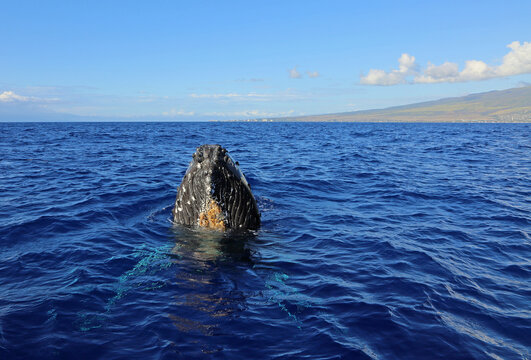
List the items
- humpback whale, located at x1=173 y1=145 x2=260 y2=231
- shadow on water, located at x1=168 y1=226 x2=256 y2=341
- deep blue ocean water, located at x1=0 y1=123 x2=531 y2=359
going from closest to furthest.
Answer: deep blue ocean water, located at x1=0 y1=123 x2=531 y2=359
shadow on water, located at x1=168 y1=226 x2=256 y2=341
humpback whale, located at x1=173 y1=145 x2=260 y2=231

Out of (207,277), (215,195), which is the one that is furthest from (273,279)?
(215,195)

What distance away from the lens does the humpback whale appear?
827 centimetres

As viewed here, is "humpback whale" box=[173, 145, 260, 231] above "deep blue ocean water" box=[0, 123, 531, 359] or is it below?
above

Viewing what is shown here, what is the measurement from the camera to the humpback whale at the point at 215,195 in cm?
827

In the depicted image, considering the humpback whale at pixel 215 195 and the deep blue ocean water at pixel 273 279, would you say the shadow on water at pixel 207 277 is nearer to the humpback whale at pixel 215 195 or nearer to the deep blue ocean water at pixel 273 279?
the deep blue ocean water at pixel 273 279

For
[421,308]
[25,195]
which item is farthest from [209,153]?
[25,195]

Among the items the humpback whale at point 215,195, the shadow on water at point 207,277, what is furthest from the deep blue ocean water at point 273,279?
the humpback whale at point 215,195

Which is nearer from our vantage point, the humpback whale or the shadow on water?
the shadow on water

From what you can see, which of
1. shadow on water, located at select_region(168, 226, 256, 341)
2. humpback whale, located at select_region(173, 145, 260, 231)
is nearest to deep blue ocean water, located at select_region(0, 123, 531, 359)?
shadow on water, located at select_region(168, 226, 256, 341)

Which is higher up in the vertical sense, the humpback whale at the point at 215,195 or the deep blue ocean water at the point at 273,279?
the humpback whale at the point at 215,195

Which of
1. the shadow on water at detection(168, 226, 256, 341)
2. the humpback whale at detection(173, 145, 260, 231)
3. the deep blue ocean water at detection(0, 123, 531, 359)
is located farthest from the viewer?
the humpback whale at detection(173, 145, 260, 231)

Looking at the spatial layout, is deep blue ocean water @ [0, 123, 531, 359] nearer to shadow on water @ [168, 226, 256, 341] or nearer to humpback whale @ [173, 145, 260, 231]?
shadow on water @ [168, 226, 256, 341]

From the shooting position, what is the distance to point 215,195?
8492 mm

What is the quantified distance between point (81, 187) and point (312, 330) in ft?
45.7
